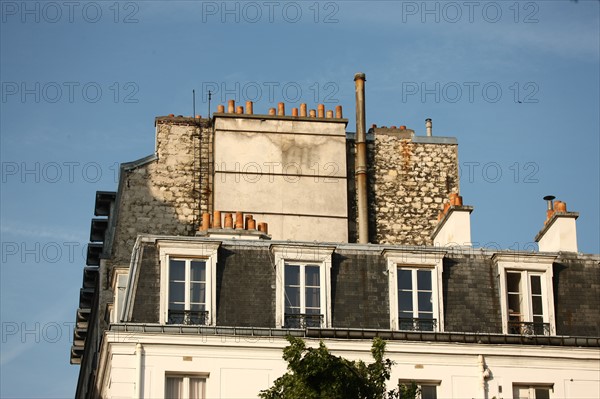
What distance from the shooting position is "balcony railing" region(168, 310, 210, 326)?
110 feet

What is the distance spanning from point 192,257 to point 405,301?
15.3ft

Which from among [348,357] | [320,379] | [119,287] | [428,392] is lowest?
[320,379]

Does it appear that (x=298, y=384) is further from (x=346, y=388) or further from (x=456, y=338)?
(x=456, y=338)

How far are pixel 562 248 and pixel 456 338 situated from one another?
4.09 metres

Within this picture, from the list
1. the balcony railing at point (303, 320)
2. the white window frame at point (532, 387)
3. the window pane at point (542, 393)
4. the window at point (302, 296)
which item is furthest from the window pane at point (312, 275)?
the window pane at point (542, 393)

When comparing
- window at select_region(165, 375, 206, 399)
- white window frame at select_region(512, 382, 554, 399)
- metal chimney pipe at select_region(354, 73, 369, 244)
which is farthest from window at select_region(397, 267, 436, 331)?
metal chimney pipe at select_region(354, 73, 369, 244)

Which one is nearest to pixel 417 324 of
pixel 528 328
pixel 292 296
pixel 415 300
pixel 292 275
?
pixel 415 300

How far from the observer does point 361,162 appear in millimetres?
45406

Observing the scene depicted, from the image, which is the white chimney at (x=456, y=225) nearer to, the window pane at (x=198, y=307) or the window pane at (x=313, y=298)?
the window pane at (x=313, y=298)

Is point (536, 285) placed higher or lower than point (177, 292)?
higher

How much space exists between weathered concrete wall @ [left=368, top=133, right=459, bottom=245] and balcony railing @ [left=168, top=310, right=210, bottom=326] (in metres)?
11.4

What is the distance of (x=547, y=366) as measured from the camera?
1341 inches

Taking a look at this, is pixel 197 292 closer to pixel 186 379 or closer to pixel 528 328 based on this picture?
pixel 186 379

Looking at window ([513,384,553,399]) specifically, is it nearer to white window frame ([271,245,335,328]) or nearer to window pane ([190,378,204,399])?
white window frame ([271,245,335,328])
